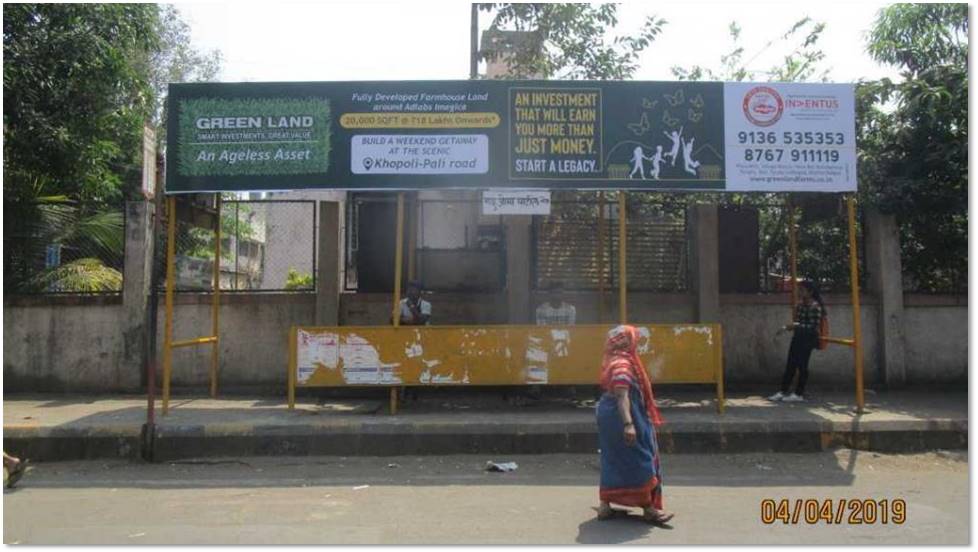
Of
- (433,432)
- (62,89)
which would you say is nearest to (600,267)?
(433,432)

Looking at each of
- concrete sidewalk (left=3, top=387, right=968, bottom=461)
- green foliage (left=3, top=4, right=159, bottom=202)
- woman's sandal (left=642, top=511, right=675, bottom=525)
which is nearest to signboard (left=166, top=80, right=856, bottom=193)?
concrete sidewalk (left=3, top=387, right=968, bottom=461)

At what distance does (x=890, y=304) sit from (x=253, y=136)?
8239 mm

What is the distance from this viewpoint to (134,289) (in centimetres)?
1004

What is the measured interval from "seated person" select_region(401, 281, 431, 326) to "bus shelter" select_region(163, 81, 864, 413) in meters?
0.99

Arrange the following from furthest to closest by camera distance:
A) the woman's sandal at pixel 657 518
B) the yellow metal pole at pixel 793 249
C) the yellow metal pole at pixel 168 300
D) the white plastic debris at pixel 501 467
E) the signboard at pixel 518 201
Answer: the yellow metal pole at pixel 793 249 < the signboard at pixel 518 201 < the yellow metal pole at pixel 168 300 < the white plastic debris at pixel 501 467 < the woman's sandal at pixel 657 518

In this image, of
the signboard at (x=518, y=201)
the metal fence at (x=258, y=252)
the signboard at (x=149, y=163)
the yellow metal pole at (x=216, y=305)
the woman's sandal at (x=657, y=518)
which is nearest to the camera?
the woman's sandal at (x=657, y=518)

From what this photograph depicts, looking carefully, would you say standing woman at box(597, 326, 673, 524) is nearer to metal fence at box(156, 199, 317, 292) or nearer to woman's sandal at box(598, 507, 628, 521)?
woman's sandal at box(598, 507, 628, 521)

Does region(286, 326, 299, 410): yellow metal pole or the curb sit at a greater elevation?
region(286, 326, 299, 410): yellow metal pole

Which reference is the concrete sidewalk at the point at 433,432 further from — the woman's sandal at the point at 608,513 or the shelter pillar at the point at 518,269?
the woman's sandal at the point at 608,513

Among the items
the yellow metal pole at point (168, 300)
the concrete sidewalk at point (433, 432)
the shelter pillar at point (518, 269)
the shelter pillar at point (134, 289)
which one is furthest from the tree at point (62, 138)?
the shelter pillar at point (518, 269)

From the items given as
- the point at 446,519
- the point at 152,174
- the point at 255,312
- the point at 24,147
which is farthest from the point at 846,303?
the point at 24,147

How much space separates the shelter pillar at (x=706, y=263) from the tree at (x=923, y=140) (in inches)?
79.4

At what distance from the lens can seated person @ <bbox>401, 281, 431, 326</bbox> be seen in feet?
30.9
